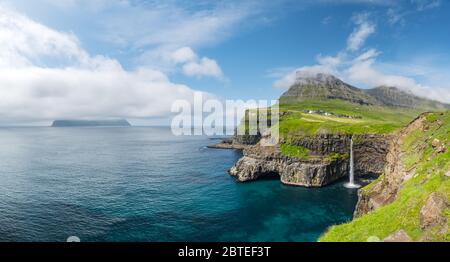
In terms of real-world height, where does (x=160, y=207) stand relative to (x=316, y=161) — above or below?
below

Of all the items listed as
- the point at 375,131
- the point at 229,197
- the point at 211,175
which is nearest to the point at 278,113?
the point at 375,131

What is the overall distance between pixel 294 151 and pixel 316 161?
9.47m

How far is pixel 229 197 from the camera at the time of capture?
75.8 meters

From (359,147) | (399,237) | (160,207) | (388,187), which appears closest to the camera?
(399,237)

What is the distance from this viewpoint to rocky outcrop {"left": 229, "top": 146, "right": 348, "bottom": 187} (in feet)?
291

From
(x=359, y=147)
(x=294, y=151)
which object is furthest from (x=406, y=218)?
(x=359, y=147)

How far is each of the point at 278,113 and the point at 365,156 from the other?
3904 inches

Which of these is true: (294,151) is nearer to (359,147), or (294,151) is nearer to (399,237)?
(359,147)

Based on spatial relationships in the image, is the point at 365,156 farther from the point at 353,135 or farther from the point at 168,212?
the point at 168,212

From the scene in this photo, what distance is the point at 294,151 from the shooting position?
9800 cm

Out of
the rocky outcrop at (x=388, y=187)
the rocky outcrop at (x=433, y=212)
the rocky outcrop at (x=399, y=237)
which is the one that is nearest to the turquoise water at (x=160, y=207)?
the rocky outcrop at (x=388, y=187)

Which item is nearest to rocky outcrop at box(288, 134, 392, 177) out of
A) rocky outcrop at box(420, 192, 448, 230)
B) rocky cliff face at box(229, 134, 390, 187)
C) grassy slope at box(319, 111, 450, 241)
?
rocky cliff face at box(229, 134, 390, 187)

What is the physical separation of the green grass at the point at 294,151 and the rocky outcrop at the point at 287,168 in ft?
6.15
